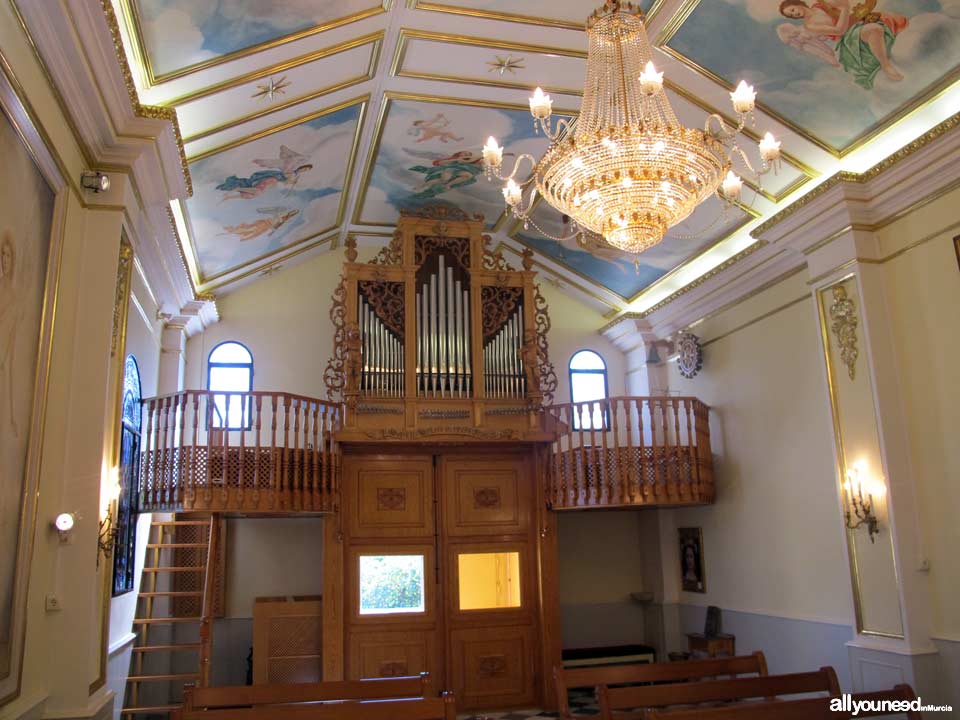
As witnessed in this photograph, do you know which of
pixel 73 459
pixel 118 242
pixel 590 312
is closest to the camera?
pixel 73 459

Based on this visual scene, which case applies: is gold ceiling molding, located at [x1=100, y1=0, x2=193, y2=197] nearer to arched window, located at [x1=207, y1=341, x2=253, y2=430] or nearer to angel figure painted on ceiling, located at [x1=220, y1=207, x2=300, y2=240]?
angel figure painted on ceiling, located at [x1=220, y1=207, x2=300, y2=240]

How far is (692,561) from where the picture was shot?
1218cm

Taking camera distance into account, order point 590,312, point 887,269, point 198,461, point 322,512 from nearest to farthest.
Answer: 1. point 887,269
2. point 198,461
3. point 322,512
4. point 590,312

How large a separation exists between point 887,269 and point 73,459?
26.2 feet

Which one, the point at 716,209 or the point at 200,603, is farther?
the point at 200,603

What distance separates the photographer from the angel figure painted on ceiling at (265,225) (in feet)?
36.2

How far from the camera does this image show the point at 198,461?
30.9 ft

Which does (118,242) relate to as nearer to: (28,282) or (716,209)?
(28,282)

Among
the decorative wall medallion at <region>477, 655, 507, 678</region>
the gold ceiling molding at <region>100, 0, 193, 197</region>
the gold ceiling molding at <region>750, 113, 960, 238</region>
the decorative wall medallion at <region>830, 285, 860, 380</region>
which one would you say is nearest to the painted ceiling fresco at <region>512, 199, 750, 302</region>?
the gold ceiling molding at <region>750, 113, 960, 238</region>

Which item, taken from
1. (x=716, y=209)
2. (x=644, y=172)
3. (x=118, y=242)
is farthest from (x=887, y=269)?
(x=118, y=242)

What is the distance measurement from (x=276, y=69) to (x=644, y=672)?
6.50 m

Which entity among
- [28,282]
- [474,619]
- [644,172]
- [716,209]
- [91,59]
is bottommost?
[474,619]

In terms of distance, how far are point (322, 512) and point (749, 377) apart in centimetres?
587

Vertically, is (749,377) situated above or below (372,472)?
above
